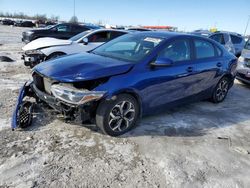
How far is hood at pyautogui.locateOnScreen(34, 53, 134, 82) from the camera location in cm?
350

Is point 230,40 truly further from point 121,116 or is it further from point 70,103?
point 70,103

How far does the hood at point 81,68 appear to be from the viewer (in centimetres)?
350

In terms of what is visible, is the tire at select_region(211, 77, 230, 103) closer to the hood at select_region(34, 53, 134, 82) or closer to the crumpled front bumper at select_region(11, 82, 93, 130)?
the hood at select_region(34, 53, 134, 82)

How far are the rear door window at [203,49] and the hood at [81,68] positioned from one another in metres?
1.78

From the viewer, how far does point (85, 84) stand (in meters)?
3.55

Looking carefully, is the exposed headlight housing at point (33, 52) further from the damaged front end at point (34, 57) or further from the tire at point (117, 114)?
the tire at point (117, 114)

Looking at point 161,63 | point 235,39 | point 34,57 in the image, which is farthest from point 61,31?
point 161,63

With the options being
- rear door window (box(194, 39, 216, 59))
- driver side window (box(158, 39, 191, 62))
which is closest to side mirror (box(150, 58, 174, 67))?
driver side window (box(158, 39, 191, 62))

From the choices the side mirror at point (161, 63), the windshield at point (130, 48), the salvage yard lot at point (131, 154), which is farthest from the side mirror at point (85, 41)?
the side mirror at point (161, 63)

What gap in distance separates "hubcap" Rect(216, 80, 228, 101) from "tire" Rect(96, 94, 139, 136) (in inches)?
106

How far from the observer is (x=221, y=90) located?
591 cm

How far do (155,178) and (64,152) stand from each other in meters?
1.26

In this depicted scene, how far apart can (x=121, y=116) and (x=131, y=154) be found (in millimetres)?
667

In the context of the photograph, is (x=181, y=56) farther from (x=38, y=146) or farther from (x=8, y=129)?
(x=8, y=129)
